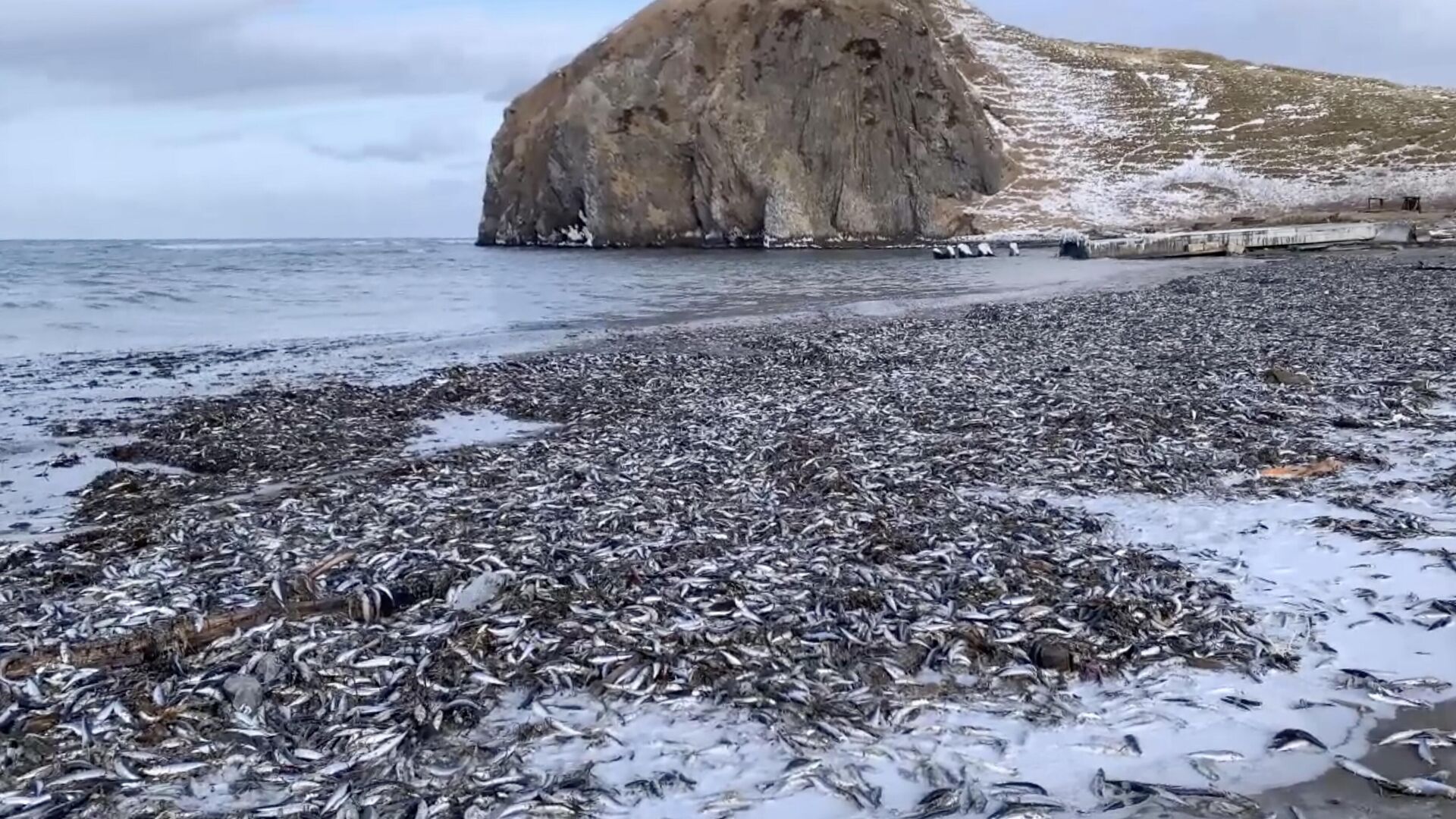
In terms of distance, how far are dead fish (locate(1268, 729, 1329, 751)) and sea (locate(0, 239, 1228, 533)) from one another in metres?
11.8

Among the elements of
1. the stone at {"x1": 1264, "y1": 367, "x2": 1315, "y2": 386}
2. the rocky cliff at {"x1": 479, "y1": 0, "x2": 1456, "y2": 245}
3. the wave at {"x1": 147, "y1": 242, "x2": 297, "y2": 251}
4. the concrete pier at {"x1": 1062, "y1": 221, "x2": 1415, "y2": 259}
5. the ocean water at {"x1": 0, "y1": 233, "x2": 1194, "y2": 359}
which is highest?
the rocky cliff at {"x1": 479, "y1": 0, "x2": 1456, "y2": 245}

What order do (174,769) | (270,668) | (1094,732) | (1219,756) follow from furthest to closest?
1. (270,668)
2. (1094,732)
3. (174,769)
4. (1219,756)

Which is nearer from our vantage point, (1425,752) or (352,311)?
(1425,752)

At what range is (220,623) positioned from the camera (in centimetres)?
768

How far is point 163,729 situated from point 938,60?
98.8m

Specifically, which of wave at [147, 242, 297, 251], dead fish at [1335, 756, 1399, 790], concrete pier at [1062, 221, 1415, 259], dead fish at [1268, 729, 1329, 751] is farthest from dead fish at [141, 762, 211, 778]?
wave at [147, 242, 297, 251]

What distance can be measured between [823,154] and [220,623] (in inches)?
3466

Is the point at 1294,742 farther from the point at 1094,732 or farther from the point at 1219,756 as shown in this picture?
the point at 1094,732

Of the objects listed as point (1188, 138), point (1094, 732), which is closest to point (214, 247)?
point (1188, 138)

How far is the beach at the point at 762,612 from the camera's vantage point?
5.59 meters

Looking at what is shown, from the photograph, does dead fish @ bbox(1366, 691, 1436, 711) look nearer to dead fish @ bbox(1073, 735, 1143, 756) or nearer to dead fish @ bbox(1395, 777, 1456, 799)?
dead fish @ bbox(1395, 777, 1456, 799)

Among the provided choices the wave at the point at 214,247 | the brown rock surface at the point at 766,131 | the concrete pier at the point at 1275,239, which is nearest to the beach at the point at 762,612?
the concrete pier at the point at 1275,239

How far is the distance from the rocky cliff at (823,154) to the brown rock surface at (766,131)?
0.50 ft

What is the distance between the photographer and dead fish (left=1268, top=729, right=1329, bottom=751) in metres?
5.59
